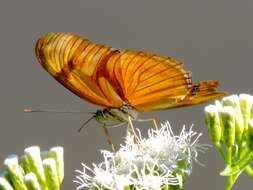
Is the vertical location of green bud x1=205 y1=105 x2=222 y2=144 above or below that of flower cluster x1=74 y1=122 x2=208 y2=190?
above

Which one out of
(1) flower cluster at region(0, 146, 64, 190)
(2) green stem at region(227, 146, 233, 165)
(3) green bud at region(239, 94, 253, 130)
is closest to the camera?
(2) green stem at region(227, 146, 233, 165)

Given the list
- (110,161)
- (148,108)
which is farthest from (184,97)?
(110,161)

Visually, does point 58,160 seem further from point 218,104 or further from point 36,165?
point 218,104

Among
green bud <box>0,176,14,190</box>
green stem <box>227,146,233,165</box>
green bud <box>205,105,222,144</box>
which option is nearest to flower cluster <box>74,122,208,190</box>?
green bud <box>205,105,222,144</box>

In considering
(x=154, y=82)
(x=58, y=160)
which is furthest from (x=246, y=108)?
(x=58, y=160)

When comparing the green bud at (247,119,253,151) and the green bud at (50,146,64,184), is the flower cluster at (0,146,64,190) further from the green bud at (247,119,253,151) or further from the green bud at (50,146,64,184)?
the green bud at (247,119,253,151)

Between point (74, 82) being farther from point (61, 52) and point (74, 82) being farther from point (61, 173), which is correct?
point (61, 173)

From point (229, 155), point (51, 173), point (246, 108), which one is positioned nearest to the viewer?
point (229, 155)
